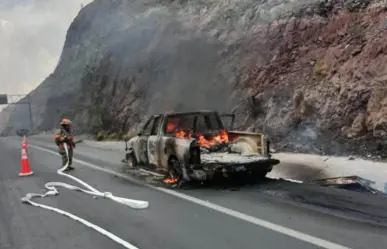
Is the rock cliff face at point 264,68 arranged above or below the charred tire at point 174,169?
above

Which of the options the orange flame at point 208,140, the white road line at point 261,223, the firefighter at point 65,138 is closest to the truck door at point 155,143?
the orange flame at point 208,140

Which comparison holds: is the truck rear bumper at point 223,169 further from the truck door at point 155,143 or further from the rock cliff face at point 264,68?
the rock cliff face at point 264,68

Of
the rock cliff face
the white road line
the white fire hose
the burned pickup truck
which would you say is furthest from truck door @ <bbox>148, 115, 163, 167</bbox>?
the rock cliff face

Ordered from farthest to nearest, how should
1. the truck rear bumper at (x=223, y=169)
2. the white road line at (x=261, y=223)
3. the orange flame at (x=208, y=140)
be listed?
the orange flame at (x=208, y=140)
the truck rear bumper at (x=223, y=169)
the white road line at (x=261, y=223)

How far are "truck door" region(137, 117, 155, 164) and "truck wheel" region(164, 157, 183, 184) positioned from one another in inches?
58.0

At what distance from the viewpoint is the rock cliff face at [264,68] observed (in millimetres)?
15242

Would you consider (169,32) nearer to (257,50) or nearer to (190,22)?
(190,22)

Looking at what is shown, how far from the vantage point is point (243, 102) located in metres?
21.6

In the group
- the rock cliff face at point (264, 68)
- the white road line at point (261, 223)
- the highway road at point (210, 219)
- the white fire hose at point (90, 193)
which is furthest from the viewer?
the rock cliff face at point (264, 68)

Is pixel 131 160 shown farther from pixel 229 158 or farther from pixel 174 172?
pixel 229 158

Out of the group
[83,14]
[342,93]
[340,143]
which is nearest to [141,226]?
[340,143]

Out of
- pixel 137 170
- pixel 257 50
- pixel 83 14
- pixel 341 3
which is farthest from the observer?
pixel 83 14

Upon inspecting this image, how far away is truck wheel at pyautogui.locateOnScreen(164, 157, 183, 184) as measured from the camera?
10.7m

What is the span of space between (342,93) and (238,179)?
6.78 meters
